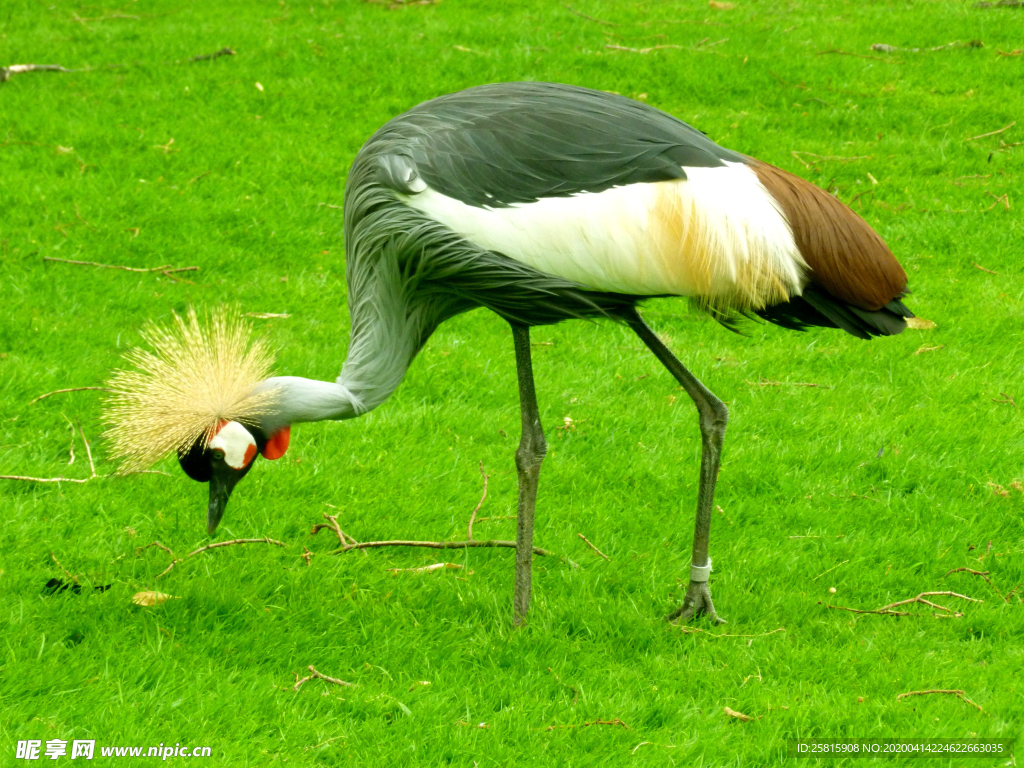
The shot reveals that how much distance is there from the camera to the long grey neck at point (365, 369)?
2736 mm

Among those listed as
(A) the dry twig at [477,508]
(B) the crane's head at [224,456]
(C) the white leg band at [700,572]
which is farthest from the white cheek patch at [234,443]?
(C) the white leg band at [700,572]

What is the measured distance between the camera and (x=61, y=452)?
3713 millimetres

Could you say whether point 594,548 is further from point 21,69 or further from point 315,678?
point 21,69

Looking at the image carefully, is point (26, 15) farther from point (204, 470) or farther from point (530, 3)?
point (204, 470)

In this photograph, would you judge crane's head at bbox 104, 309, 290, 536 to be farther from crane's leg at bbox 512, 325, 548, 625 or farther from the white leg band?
→ the white leg band

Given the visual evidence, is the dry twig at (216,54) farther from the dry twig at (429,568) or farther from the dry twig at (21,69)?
the dry twig at (429,568)

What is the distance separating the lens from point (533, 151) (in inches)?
102

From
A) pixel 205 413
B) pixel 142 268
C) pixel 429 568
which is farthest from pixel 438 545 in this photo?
pixel 142 268

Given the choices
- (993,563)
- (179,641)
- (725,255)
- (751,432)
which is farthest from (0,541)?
(993,563)

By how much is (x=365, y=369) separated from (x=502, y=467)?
1.15 metres

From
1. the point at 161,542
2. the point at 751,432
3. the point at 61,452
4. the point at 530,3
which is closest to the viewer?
the point at 161,542

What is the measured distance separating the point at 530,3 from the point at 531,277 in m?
6.49

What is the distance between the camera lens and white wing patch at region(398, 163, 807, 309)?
2.54 m

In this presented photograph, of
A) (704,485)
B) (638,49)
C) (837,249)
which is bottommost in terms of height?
(704,485)
